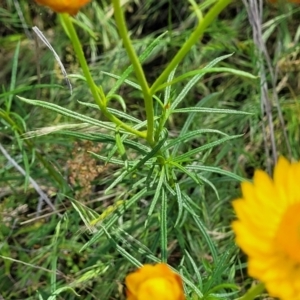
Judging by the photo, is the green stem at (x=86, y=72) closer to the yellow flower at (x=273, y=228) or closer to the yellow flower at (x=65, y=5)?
the yellow flower at (x=65, y=5)

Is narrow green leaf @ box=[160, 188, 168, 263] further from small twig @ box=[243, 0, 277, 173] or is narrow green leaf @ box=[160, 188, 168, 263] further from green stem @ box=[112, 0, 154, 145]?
small twig @ box=[243, 0, 277, 173]

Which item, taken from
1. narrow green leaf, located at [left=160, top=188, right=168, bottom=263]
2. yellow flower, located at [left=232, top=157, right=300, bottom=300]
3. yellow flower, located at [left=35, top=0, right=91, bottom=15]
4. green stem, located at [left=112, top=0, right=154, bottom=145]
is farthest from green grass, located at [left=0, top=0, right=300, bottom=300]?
→ yellow flower, located at [left=35, top=0, right=91, bottom=15]

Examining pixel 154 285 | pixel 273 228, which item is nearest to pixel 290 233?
pixel 273 228

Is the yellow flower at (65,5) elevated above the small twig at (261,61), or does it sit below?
above

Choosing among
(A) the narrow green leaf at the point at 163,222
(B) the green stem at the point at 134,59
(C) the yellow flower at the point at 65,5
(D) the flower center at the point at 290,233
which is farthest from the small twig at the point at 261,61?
(C) the yellow flower at the point at 65,5

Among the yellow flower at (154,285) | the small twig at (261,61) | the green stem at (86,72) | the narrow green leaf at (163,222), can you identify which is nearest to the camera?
the yellow flower at (154,285)

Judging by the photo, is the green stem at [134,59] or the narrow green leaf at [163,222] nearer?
the green stem at [134,59]

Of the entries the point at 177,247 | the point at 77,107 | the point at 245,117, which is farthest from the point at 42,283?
the point at 245,117

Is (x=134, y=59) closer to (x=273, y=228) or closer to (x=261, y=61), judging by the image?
(x=273, y=228)
